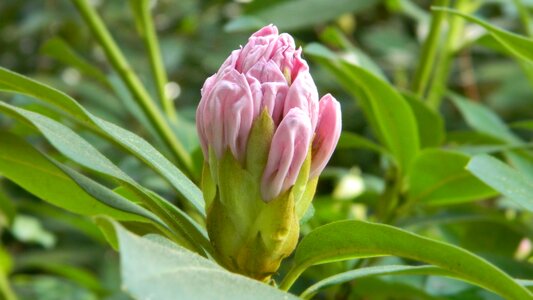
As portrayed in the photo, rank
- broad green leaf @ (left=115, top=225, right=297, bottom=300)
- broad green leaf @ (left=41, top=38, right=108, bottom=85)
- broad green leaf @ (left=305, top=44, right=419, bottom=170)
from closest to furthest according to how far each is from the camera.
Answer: broad green leaf @ (left=115, top=225, right=297, bottom=300) < broad green leaf @ (left=305, top=44, right=419, bottom=170) < broad green leaf @ (left=41, top=38, right=108, bottom=85)

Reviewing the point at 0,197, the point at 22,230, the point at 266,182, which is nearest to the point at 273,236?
the point at 266,182

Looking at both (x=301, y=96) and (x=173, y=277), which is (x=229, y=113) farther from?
(x=173, y=277)

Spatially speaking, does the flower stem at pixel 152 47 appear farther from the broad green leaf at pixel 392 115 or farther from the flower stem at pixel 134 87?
Result: the broad green leaf at pixel 392 115

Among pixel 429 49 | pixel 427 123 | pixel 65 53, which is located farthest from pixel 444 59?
pixel 65 53

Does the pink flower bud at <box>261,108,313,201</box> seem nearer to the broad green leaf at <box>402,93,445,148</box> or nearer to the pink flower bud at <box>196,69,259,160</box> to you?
the pink flower bud at <box>196,69,259,160</box>

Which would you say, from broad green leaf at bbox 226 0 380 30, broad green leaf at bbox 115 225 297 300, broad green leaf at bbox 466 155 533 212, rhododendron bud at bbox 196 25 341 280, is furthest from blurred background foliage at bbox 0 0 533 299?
broad green leaf at bbox 115 225 297 300

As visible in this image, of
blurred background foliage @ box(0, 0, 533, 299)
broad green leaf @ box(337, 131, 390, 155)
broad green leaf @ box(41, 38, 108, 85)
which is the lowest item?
blurred background foliage @ box(0, 0, 533, 299)
